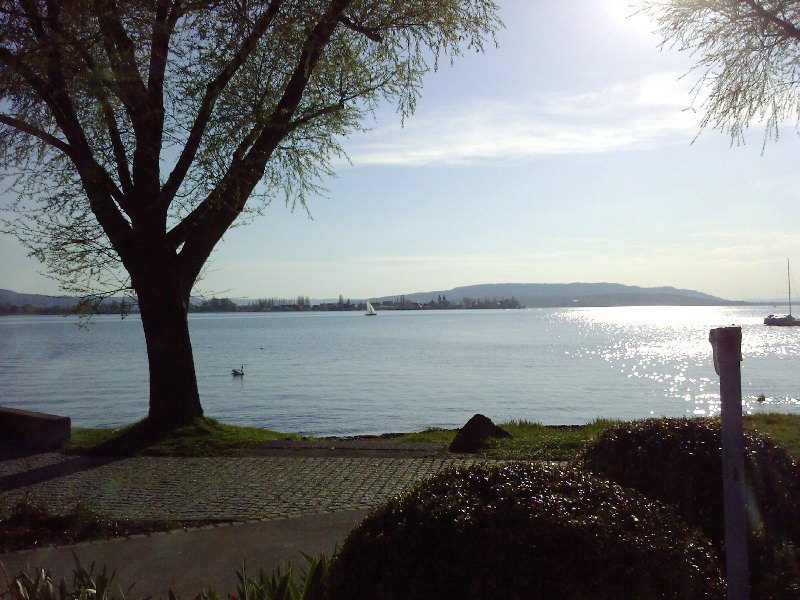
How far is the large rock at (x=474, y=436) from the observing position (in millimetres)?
11440

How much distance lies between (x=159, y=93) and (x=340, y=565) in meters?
9.87

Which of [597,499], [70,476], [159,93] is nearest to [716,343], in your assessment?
[597,499]

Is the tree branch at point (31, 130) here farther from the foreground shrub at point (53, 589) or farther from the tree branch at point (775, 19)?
the tree branch at point (775, 19)

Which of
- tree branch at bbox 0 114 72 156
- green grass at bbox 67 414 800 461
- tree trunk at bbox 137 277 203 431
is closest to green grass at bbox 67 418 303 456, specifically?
green grass at bbox 67 414 800 461

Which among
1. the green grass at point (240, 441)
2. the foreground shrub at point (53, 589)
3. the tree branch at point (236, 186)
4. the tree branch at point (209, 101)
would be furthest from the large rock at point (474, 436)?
the foreground shrub at point (53, 589)

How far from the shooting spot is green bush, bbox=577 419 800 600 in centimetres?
500

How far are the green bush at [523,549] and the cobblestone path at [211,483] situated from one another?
4078 millimetres

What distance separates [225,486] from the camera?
357 inches

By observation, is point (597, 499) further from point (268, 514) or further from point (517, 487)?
point (268, 514)

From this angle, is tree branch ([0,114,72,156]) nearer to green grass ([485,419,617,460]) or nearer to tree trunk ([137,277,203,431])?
tree trunk ([137,277,203,431])

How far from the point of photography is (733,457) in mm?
3299

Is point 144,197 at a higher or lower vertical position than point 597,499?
higher

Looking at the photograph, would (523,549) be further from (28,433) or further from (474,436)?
(28,433)

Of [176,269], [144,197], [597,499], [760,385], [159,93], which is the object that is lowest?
[760,385]
